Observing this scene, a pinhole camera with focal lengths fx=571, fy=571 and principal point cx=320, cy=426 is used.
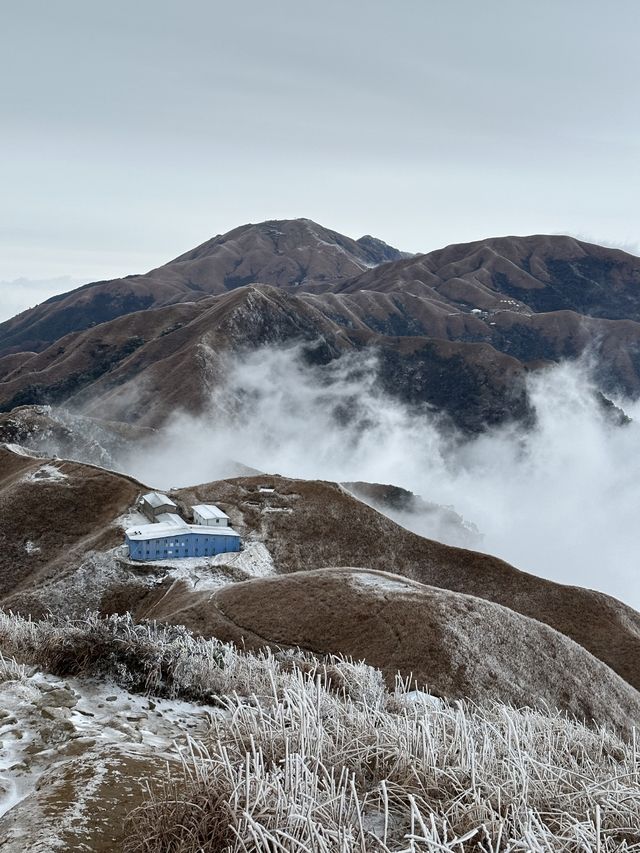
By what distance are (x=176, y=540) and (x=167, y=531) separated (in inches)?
60.3

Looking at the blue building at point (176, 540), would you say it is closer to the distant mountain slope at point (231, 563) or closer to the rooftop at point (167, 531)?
the rooftop at point (167, 531)

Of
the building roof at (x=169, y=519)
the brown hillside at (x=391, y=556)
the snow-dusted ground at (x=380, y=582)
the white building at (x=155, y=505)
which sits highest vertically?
the snow-dusted ground at (x=380, y=582)

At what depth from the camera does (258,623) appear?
120ft

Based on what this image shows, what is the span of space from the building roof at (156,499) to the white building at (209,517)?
3360 mm

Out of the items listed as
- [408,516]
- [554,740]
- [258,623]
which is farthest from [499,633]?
[408,516]

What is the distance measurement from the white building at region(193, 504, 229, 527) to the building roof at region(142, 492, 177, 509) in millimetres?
3360

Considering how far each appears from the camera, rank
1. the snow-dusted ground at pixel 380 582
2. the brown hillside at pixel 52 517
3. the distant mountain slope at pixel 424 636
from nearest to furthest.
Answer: the distant mountain slope at pixel 424 636 < the snow-dusted ground at pixel 380 582 < the brown hillside at pixel 52 517

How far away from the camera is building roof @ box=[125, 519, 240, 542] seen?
6700 cm

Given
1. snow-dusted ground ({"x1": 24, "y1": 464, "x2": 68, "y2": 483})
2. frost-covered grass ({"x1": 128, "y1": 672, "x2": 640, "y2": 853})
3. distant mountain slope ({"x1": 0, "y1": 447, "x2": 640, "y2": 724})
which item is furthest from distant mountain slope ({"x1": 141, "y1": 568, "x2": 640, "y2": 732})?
snow-dusted ground ({"x1": 24, "y1": 464, "x2": 68, "y2": 483})

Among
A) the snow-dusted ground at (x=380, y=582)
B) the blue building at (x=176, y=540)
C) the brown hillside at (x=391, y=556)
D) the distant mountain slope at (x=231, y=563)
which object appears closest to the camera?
the snow-dusted ground at (x=380, y=582)

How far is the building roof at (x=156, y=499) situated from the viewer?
246 ft

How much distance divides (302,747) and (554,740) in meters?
5.05

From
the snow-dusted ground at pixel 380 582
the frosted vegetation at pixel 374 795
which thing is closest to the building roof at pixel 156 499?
the snow-dusted ground at pixel 380 582

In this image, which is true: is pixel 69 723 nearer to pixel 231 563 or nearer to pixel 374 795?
pixel 374 795
